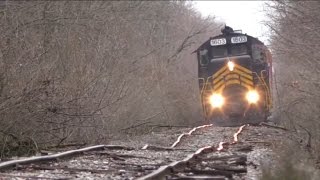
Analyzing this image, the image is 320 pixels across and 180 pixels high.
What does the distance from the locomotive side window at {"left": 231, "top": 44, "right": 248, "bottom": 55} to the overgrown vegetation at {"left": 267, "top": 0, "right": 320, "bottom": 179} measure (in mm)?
1395

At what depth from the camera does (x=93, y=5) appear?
19.9 meters

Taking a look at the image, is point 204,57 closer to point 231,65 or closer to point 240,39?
point 231,65

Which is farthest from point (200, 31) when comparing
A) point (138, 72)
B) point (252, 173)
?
point (252, 173)

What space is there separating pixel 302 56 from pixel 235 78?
237 centimetres

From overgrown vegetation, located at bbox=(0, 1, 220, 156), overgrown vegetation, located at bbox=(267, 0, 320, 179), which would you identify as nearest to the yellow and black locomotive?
overgrown vegetation, located at bbox=(267, 0, 320, 179)

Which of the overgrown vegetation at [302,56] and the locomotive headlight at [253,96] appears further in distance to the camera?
the locomotive headlight at [253,96]

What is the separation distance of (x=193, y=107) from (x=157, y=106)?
3803 mm

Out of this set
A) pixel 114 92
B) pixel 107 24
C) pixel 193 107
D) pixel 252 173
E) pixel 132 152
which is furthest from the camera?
pixel 193 107

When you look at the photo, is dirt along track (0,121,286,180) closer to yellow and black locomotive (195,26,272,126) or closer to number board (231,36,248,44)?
yellow and black locomotive (195,26,272,126)

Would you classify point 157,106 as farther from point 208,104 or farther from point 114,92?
point 114,92

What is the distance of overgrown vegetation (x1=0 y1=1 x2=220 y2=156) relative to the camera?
10891 millimetres

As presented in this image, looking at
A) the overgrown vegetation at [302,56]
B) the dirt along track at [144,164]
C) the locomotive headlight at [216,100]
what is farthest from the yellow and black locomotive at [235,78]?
the dirt along track at [144,164]

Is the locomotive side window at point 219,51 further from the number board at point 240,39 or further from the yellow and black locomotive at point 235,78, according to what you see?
the number board at point 240,39

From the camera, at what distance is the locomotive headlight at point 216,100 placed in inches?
674
